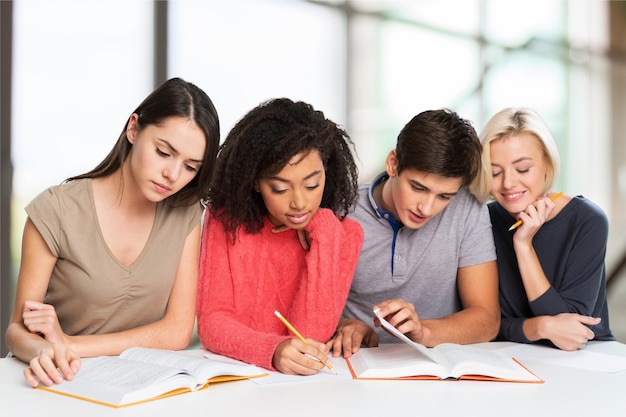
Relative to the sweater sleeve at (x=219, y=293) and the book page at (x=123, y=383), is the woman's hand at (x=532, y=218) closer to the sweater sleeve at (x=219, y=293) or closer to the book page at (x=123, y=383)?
the sweater sleeve at (x=219, y=293)

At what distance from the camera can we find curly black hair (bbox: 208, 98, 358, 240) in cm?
170

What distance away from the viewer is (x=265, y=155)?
1.70 meters

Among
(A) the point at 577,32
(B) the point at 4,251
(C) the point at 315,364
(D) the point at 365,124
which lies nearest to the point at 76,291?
(C) the point at 315,364

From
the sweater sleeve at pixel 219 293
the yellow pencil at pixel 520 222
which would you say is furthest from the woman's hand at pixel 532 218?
the sweater sleeve at pixel 219 293

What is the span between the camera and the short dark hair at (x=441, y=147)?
6.18 ft

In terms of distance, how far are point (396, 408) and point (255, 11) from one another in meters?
3.20

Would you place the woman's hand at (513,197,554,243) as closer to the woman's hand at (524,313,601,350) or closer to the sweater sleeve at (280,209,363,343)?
the woman's hand at (524,313,601,350)

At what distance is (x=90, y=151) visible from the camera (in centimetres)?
361

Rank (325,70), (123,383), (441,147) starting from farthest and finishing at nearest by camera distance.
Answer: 1. (325,70)
2. (441,147)
3. (123,383)


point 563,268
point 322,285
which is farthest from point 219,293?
point 563,268

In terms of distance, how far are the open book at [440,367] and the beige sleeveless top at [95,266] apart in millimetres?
565

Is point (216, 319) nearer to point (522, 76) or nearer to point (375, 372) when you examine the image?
point (375, 372)

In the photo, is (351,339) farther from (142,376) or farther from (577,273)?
(577,273)

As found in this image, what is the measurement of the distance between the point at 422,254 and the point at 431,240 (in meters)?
0.05
